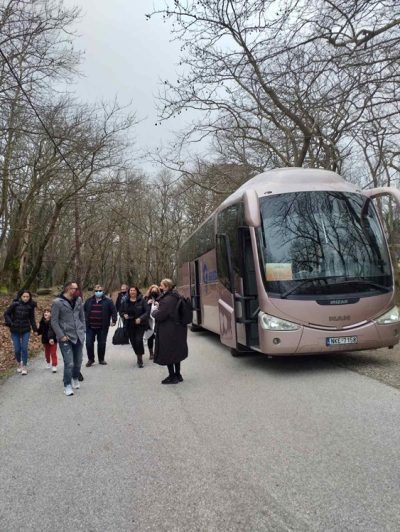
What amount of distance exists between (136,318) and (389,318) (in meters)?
5.04

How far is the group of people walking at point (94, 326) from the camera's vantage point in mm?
7668

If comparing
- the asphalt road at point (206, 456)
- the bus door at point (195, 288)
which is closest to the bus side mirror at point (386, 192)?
the asphalt road at point (206, 456)

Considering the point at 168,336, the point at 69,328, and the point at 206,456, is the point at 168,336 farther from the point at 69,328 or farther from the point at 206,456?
the point at 206,456

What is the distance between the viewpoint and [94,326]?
407 inches

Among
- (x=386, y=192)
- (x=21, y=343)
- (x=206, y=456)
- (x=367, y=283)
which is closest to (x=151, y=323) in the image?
(x=21, y=343)

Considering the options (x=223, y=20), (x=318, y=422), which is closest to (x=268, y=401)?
(x=318, y=422)

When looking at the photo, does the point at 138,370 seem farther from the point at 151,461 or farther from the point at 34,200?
the point at 34,200

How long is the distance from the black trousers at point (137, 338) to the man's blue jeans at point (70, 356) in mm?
2142

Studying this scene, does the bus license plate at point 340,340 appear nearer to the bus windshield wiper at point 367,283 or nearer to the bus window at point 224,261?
the bus windshield wiper at point 367,283

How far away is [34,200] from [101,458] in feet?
67.8

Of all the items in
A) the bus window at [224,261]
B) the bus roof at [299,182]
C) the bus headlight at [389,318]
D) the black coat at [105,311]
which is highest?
the bus roof at [299,182]

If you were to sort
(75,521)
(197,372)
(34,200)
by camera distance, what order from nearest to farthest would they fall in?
(75,521) → (197,372) → (34,200)

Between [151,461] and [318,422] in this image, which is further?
[318,422]

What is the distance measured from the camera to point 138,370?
9539 mm
